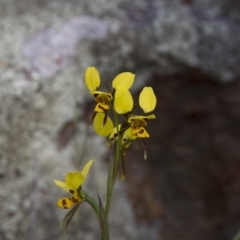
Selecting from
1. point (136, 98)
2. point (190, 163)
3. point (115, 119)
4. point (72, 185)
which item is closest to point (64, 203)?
point (72, 185)

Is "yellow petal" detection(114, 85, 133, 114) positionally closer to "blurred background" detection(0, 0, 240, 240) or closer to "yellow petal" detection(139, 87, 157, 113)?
"yellow petal" detection(139, 87, 157, 113)

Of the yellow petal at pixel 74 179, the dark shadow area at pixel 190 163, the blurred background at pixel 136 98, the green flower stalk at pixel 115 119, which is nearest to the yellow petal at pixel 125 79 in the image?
the green flower stalk at pixel 115 119

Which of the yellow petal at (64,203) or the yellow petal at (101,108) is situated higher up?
the yellow petal at (101,108)

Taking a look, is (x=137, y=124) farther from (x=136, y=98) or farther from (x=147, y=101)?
(x=136, y=98)

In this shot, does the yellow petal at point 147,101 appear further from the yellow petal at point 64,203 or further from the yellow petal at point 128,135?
the yellow petal at point 64,203

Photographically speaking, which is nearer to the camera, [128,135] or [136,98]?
[128,135]
